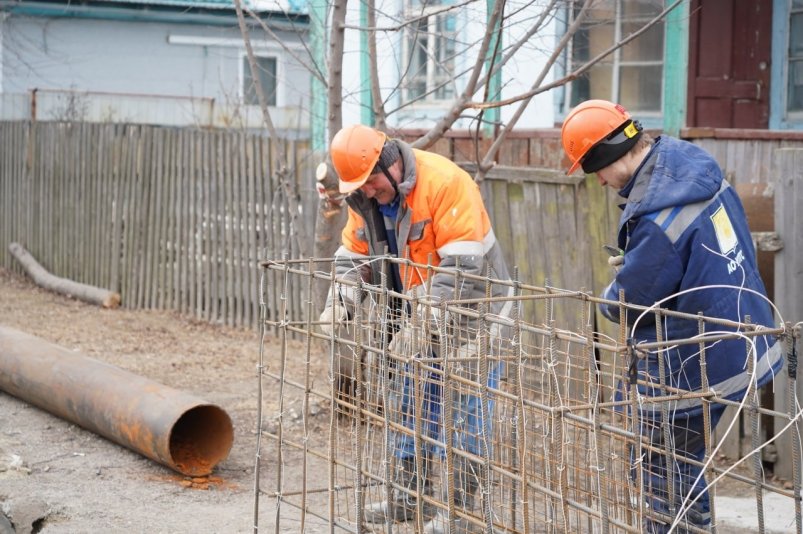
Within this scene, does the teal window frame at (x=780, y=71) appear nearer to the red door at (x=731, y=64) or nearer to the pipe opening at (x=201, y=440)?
the red door at (x=731, y=64)

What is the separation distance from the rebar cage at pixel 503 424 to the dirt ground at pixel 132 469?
300 millimetres

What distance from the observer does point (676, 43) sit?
10.2m

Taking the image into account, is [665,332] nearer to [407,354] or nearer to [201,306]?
[407,354]

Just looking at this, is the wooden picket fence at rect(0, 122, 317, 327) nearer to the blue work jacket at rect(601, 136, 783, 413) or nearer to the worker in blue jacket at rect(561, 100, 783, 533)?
the worker in blue jacket at rect(561, 100, 783, 533)

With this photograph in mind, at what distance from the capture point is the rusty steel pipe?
6.13 meters

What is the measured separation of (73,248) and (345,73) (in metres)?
3.91

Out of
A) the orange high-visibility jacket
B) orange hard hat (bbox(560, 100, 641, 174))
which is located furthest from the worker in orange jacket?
orange hard hat (bbox(560, 100, 641, 174))

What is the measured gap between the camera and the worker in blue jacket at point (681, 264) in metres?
4.03

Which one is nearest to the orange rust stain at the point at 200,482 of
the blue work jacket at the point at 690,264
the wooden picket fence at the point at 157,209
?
the blue work jacket at the point at 690,264

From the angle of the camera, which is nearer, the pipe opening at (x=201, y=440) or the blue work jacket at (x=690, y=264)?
the blue work jacket at (x=690, y=264)

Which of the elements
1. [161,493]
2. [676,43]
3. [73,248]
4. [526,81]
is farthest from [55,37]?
[161,493]

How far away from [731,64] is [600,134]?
327 inches

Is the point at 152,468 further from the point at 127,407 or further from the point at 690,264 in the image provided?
the point at 690,264

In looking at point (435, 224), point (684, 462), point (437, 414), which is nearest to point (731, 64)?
point (435, 224)
